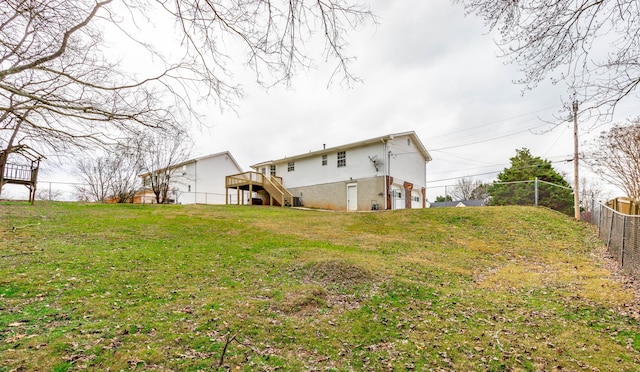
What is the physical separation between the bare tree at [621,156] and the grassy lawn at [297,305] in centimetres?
1181

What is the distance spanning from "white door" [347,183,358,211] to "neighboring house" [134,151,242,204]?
1341cm

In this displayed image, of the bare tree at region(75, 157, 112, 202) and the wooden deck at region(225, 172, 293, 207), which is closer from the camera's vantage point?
the bare tree at region(75, 157, 112, 202)

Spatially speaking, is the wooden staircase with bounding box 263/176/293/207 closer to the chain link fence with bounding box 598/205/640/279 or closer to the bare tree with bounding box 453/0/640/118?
the chain link fence with bounding box 598/205/640/279

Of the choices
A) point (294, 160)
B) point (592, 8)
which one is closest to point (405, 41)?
point (592, 8)

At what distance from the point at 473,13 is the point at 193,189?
29.0 m

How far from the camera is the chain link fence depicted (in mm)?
5965

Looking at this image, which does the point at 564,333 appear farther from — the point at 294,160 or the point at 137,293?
the point at 294,160

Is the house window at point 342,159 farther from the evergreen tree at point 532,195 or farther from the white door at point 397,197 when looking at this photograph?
the evergreen tree at point 532,195

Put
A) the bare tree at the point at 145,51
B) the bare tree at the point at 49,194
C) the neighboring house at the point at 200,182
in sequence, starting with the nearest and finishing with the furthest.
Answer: the bare tree at the point at 145,51
the bare tree at the point at 49,194
the neighboring house at the point at 200,182

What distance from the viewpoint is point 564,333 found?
394 centimetres

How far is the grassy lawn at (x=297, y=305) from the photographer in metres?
3.27

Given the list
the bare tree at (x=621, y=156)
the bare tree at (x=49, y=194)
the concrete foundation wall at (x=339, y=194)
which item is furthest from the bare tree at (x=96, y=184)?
the bare tree at (x=621, y=156)

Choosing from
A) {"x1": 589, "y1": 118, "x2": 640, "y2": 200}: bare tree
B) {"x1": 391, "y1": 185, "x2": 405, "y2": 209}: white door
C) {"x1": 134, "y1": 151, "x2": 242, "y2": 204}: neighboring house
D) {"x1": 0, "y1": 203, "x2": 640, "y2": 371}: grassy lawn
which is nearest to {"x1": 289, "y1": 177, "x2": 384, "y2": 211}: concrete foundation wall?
{"x1": 391, "y1": 185, "x2": 405, "y2": 209}: white door

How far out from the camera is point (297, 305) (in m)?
4.74
